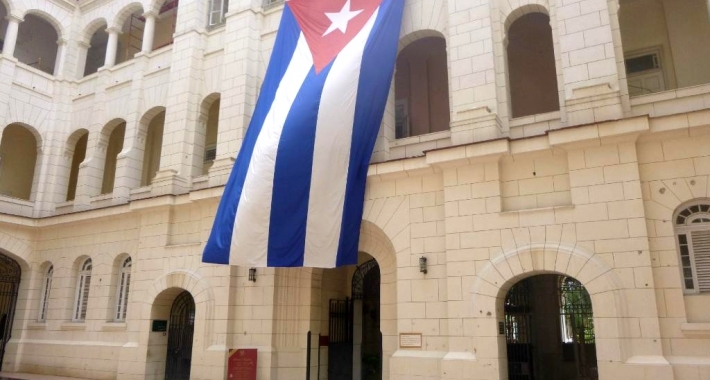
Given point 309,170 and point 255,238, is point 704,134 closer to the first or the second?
point 309,170

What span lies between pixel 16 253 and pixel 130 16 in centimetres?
1038

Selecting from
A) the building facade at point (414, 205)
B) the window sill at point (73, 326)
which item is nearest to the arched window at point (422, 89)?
the building facade at point (414, 205)

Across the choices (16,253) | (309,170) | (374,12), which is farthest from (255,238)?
(16,253)

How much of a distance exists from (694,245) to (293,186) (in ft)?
27.8

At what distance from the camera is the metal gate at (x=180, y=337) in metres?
17.0

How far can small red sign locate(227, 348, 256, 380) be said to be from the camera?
14.5m

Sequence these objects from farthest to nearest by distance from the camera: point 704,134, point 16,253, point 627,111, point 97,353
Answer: point 16,253 < point 97,353 < point 627,111 < point 704,134

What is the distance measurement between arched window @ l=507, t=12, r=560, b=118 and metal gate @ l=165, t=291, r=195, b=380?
1175 cm

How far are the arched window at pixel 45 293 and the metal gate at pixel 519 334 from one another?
16292 millimetres

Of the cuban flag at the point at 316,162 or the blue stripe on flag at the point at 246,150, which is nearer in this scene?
the cuban flag at the point at 316,162

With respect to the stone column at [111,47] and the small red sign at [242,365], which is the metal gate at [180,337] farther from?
the stone column at [111,47]

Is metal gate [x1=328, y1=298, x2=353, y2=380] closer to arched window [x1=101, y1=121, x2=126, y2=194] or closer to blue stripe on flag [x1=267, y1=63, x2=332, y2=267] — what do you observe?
blue stripe on flag [x1=267, y1=63, x2=332, y2=267]

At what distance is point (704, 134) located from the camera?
10711 mm

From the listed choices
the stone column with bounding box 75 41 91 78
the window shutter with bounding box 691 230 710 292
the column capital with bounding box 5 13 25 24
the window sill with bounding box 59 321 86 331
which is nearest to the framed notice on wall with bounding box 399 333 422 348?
the window shutter with bounding box 691 230 710 292
